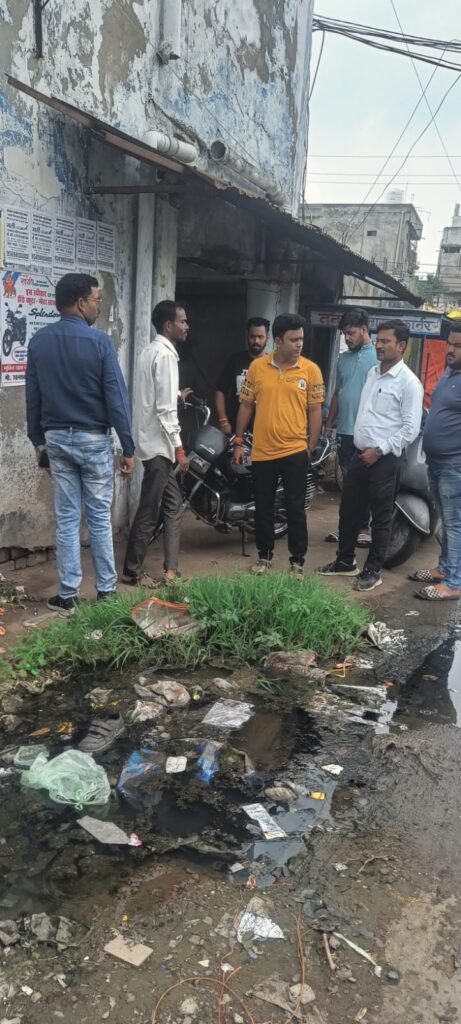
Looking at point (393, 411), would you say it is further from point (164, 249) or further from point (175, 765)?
point (175, 765)

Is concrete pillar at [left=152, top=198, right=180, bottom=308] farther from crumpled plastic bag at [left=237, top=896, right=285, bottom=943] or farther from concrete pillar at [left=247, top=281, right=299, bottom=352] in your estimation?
crumpled plastic bag at [left=237, top=896, right=285, bottom=943]

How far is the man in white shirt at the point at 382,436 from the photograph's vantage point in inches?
203

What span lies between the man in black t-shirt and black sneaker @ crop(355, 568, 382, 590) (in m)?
1.74

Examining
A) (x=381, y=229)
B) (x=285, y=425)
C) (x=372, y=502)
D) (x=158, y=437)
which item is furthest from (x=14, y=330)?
(x=381, y=229)

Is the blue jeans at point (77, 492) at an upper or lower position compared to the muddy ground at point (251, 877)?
upper

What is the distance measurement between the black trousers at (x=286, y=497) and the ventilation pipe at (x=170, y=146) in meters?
2.51

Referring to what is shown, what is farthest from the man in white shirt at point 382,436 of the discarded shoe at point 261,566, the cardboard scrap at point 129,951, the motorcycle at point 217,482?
the cardboard scrap at point 129,951

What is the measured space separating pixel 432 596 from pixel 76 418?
2.77 m

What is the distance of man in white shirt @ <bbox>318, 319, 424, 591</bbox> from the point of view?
5152 millimetres

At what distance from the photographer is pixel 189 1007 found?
74.5 inches

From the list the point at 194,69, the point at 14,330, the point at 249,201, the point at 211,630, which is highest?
the point at 194,69

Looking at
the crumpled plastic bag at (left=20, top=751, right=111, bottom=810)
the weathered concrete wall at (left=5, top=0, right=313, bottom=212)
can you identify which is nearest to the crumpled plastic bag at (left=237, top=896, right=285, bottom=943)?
the crumpled plastic bag at (left=20, top=751, right=111, bottom=810)

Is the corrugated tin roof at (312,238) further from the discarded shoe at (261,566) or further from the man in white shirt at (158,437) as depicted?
the discarded shoe at (261,566)

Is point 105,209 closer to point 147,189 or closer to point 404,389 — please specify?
point 147,189
